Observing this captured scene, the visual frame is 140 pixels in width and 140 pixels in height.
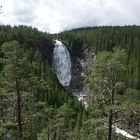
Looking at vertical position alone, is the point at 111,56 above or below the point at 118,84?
above

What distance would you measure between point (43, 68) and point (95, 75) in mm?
133838

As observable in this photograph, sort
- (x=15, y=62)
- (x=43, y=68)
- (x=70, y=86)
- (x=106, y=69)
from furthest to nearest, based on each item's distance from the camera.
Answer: (x=70, y=86), (x=43, y=68), (x=106, y=69), (x=15, y=62)

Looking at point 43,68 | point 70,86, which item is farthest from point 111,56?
point 70,86

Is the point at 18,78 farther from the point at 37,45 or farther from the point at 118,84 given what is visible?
the point at 37,45

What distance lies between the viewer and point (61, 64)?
645 ft

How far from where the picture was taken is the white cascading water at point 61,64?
19336cm

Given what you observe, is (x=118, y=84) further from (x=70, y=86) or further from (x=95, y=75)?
(x=70, y=86)

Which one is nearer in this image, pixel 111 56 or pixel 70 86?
pixel 111 56

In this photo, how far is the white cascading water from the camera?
19336 centimetres

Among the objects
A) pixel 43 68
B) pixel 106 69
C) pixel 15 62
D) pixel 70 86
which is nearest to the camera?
pixel 15 62

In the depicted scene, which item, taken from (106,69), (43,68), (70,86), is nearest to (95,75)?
(106,69)

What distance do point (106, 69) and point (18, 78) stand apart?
559 centimetres

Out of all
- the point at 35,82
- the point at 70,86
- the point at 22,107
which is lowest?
the point at 70,86

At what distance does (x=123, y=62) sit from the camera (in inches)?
1097
